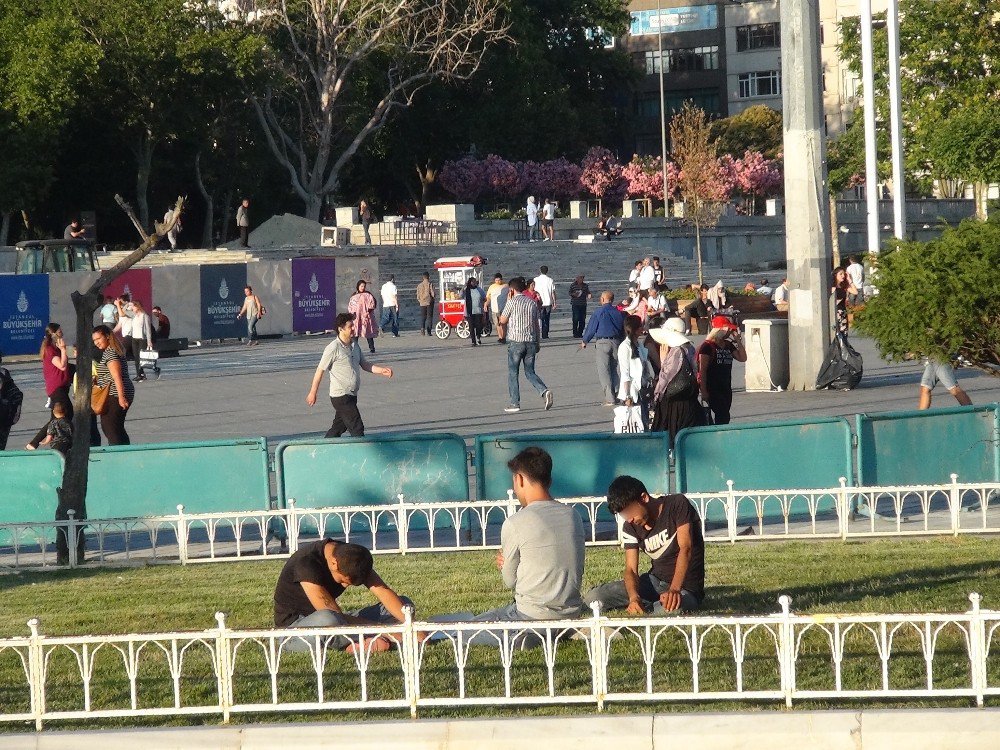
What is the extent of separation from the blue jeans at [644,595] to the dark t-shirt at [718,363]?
568cm

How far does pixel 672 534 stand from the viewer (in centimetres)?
814

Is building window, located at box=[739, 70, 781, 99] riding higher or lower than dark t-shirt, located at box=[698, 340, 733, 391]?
higher

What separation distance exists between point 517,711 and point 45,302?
1073 inches

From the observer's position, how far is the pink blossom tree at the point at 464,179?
64688 millimetres

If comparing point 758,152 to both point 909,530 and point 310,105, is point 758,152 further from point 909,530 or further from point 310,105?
point 909,530

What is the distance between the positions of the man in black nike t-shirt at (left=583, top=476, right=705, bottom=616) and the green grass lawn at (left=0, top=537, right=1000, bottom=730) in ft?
0.88

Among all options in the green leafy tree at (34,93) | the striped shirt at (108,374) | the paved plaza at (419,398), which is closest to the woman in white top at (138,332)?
the paved plaza at (419,398)

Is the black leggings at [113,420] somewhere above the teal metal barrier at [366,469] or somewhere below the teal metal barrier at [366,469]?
above

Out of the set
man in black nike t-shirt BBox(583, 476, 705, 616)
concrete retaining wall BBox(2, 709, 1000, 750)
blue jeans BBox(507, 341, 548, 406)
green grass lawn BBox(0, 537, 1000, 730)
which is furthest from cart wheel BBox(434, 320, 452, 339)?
→ concrete retaining wall BBox(2, 709, 1000, 750)

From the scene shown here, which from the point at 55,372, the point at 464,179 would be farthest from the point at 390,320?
the point at 464,179

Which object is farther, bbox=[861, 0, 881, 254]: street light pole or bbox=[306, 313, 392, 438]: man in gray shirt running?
bbox=[861, 0, 881, 254]: street light pole

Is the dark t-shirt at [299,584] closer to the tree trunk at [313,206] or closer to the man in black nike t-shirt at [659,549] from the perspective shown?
the man in black nike t-shirt at [659,549]

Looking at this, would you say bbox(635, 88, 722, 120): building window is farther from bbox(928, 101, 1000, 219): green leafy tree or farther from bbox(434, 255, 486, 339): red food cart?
bbox(434, 255, 486, 339): red food cart

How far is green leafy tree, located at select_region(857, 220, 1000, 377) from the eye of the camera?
7797 mm
